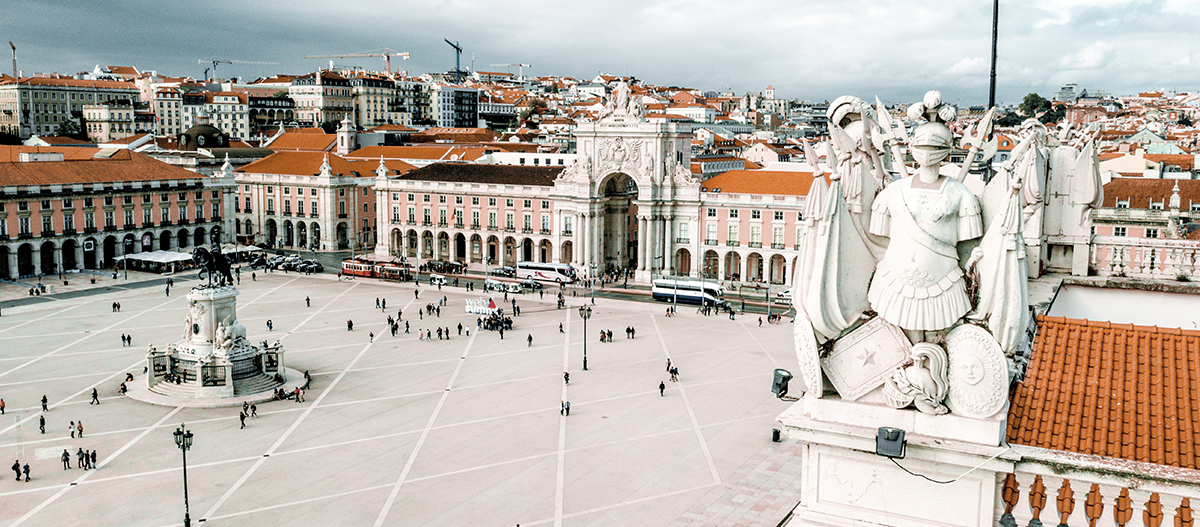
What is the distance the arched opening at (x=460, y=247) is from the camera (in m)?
94.4

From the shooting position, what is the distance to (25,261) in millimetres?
82625

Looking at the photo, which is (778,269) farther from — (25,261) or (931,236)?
(931,236)

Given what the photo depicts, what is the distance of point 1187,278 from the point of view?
50.0ft

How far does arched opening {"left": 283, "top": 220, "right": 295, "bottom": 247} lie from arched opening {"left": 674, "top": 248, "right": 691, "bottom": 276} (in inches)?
1834

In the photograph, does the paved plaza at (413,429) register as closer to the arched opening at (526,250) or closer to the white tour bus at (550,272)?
the white tour bus at (550,272)

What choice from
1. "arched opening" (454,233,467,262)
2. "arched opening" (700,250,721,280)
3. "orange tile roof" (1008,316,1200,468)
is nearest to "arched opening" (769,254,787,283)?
"arched opening" (700,250,721,280)

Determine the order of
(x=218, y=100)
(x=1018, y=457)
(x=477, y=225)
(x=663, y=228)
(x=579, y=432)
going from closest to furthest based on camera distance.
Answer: (x=1018, y=457) → (x=579, y=432) → (x=663, y=228) → (x=477, y=225) → (x=218, y=100)

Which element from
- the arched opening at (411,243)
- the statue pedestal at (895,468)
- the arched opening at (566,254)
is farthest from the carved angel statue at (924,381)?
the arched opening at (411,243)

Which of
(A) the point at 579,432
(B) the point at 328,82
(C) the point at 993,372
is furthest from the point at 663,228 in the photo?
(B) the point at 328,82

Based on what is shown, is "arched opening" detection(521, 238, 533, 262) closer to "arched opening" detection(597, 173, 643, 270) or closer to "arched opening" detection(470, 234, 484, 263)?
"arched opening" detection(470, 234, 484, 263)

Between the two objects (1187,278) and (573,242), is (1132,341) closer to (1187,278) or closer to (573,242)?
(1187,278)

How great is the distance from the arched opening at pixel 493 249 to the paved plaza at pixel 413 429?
2842 cm

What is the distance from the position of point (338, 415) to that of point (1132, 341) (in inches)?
1408

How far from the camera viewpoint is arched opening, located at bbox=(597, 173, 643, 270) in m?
86.3
